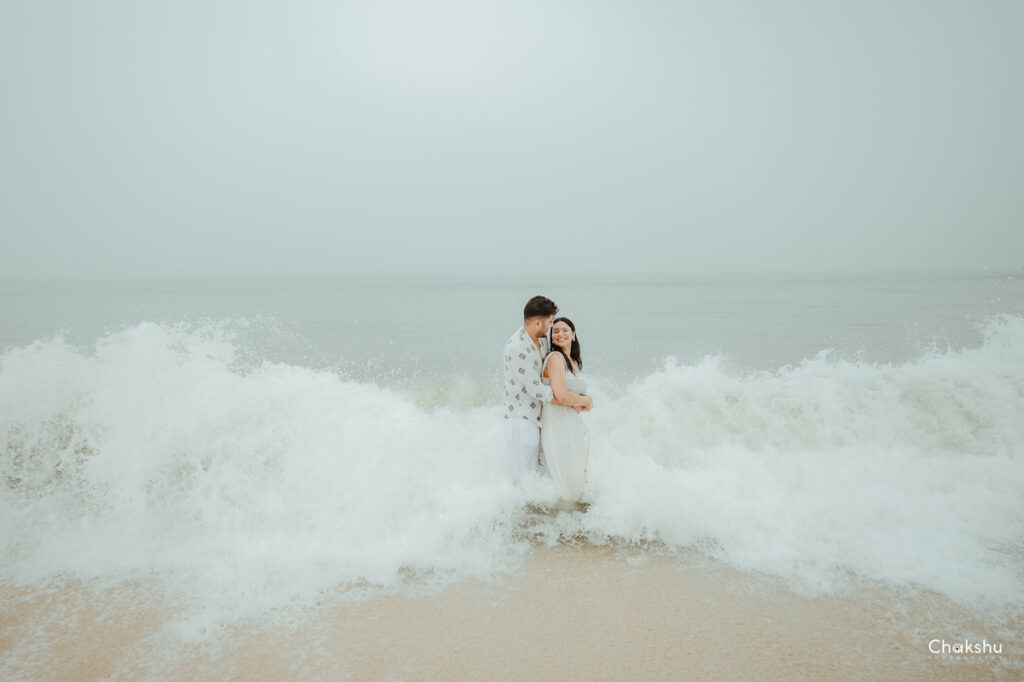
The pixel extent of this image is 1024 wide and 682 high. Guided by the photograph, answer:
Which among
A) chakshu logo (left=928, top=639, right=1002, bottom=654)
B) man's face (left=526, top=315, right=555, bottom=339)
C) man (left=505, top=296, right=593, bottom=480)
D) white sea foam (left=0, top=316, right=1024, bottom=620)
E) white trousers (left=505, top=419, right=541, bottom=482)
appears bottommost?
chakshu logo (left=928, top=639, right=1002, bottom=654)

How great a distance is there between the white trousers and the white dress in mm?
99

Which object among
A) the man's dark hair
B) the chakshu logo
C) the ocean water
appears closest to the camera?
the chakshu logo

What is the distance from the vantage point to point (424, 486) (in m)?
5.04

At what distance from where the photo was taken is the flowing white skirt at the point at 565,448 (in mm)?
4684

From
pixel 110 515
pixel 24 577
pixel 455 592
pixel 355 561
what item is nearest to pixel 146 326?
pixel 110 515

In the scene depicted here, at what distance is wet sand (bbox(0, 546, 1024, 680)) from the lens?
300 cm

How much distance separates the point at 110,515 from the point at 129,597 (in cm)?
142

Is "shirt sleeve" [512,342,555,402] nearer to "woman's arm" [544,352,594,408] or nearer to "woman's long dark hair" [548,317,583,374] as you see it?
"woman's arm" [544,352,594,408]

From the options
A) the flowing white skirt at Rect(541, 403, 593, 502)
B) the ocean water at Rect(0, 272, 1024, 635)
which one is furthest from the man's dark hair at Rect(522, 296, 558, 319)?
the ocean water at Rect(0, 272, 1024, 635)

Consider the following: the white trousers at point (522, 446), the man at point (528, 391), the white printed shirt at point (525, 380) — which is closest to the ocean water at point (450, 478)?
the white trousers at point (522, 446)

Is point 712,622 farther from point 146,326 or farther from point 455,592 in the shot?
point 146,326

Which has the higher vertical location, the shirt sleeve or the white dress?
the shirt sleeve

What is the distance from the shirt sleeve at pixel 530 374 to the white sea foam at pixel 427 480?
86cm

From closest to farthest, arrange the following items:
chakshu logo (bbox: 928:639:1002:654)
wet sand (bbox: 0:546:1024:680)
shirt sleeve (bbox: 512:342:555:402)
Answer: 1. wet sand (bbox: 0:546:1024:680)
2. chakshu logo (bbox: 928:639:1002:654)
3. shirt sleeve (bbox: 512:342:555:402)
